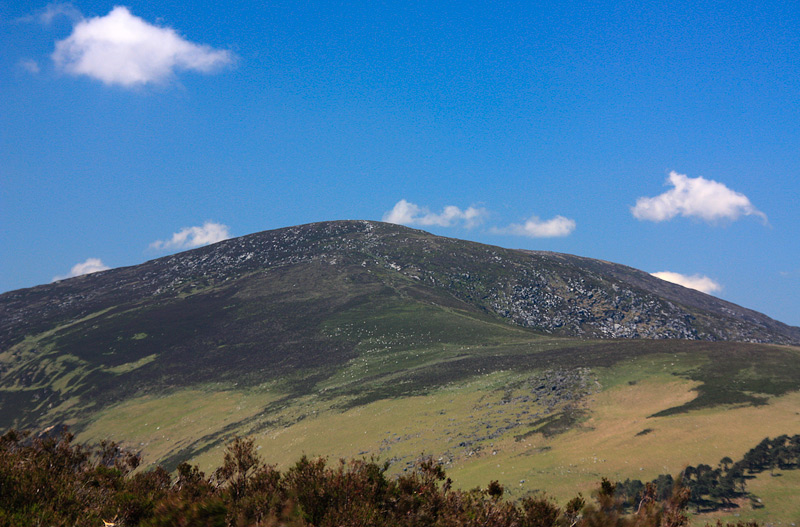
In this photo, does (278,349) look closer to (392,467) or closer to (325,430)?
(325,430)

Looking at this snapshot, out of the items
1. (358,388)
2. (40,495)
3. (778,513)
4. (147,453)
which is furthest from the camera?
(358,388)

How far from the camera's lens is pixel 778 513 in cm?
2648

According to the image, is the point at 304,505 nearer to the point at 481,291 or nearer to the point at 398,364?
the point at 398,364

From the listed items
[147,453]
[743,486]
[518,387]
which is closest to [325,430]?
[518,387]

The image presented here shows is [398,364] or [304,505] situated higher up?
[304,505]

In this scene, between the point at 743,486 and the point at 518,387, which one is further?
the point at 518,387

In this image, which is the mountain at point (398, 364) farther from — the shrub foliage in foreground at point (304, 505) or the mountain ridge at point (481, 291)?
the shrub foliage in foreground at point (304, 505)

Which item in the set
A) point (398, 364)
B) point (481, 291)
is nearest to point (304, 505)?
point (398, 364)

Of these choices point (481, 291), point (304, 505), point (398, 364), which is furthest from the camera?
point (481, 291)

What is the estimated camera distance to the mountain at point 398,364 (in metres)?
43.8

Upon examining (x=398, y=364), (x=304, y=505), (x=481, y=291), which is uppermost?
(x=481, y=291)

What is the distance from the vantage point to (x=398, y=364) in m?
92.4

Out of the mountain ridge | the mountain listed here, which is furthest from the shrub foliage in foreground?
the mountain ridge

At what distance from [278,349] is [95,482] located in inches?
3767
